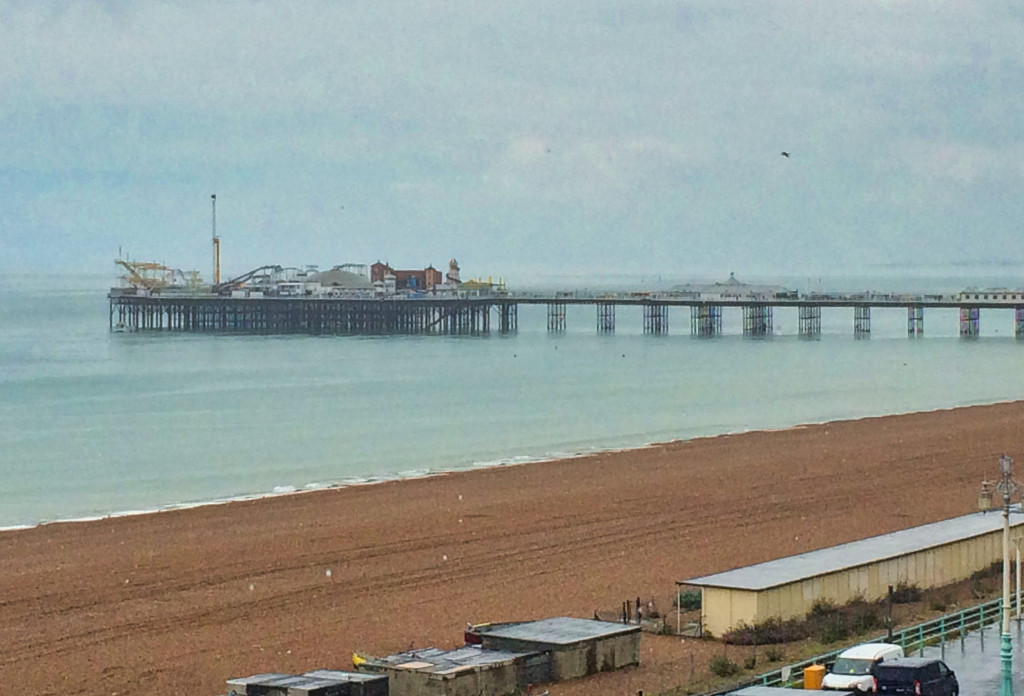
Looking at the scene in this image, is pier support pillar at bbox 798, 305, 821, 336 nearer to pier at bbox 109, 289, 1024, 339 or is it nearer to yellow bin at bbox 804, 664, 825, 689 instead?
pier at bbox 109, 289, 1024, 339

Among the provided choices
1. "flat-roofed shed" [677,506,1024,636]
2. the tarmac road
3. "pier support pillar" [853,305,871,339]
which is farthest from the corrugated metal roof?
"pier support pillar" [853,305,871,339]

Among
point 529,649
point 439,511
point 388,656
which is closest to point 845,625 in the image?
point 529,649

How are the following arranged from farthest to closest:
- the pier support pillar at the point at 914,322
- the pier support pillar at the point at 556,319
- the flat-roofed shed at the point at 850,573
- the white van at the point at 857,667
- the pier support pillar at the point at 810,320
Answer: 1. the pier support pillar at the point at 556,319
2. the pier support pillar at the point at 810,320
3. the pier support pillar at the point at 914,322
4. the flat-roofed shed at the point at 850,573
5. the white van at the point at 857,667

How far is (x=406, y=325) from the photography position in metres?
114

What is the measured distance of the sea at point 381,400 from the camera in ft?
129

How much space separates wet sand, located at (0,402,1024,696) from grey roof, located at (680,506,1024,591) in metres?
1.09

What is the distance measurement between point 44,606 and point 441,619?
563cm

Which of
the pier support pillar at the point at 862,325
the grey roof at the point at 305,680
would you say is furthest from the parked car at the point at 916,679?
the pier support pillar at the point at 862,325

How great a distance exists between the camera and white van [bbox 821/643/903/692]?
14.5 m

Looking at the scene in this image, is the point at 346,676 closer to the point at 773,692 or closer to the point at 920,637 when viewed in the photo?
the point at 773,692

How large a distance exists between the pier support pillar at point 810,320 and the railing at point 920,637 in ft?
309

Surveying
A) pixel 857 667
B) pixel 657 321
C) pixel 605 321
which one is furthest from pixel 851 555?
pixel 605 321

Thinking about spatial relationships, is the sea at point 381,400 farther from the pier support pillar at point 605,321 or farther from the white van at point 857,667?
the white van at point 857,667

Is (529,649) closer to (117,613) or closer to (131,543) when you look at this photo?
(117,613)
